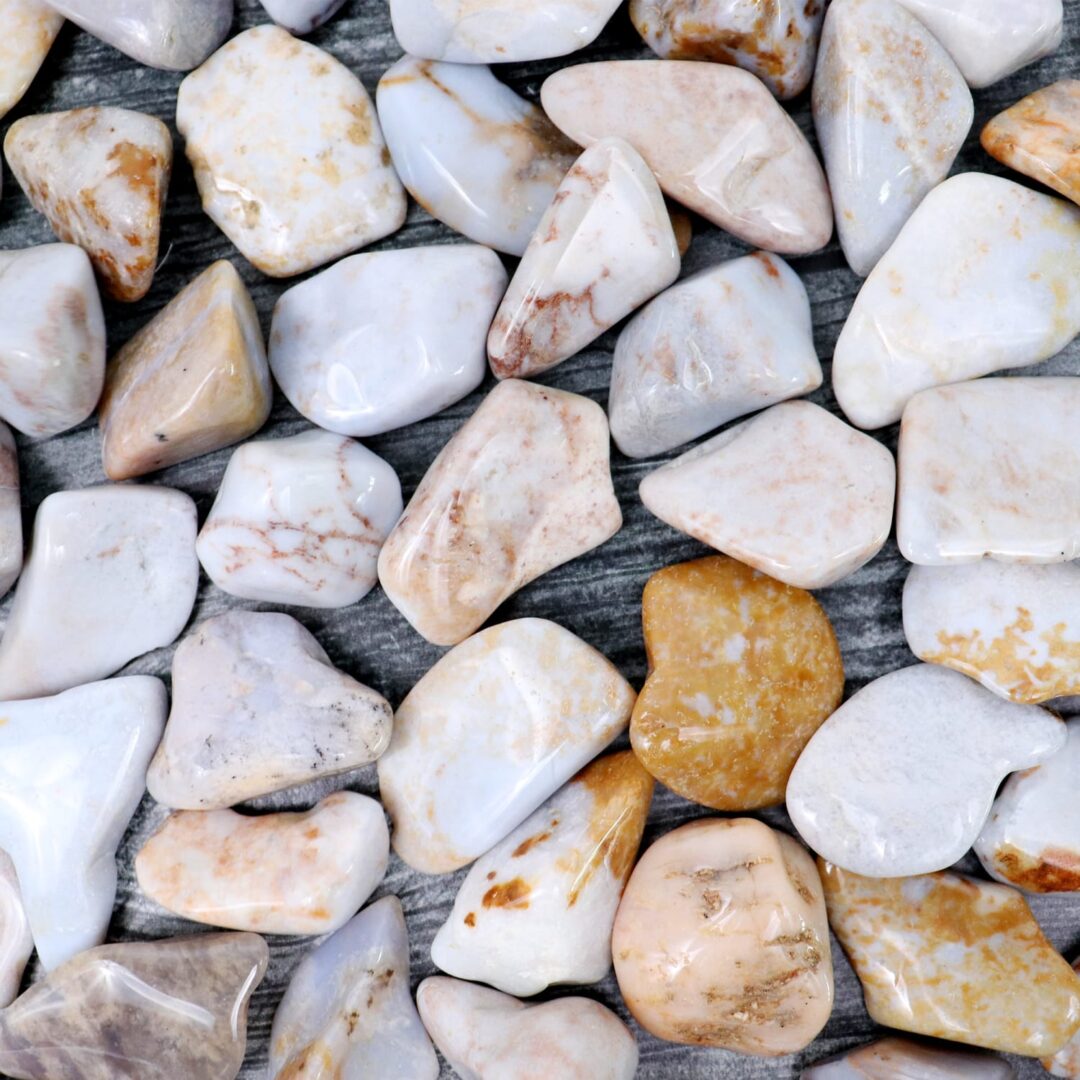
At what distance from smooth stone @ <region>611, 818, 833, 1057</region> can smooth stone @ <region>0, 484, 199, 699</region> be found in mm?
347

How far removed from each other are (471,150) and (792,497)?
0.28m

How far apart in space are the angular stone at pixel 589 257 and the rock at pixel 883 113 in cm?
12

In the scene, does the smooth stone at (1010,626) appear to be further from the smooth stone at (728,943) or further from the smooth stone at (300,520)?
the smooth stone at (300,520)

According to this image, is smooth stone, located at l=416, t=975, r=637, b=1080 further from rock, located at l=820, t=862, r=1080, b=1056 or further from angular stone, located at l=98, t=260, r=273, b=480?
angular stone, located at l=98, t=260, r=273, b=480

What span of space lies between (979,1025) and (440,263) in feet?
1.84

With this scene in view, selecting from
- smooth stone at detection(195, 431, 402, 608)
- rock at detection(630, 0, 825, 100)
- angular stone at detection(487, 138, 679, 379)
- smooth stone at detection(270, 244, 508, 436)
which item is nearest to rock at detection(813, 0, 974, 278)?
rock at detection(630, 0, 825, 100)

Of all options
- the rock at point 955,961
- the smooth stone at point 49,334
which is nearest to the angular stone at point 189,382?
the smooth stone at point 49,334

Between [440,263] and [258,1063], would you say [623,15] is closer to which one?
[440,263]

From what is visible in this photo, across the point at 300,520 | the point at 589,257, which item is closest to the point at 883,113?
the point at 589,257

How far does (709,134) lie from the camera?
2.05 ft

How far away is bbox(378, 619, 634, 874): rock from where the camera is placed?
64 centimetres

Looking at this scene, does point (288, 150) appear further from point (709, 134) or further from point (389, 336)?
point (709, 134)

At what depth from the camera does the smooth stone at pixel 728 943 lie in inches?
24.1

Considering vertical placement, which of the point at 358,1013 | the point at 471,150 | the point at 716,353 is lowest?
the point at 358,1013
